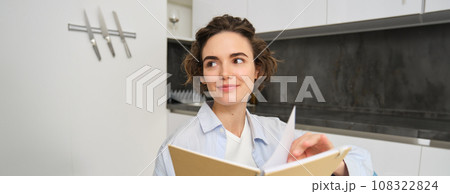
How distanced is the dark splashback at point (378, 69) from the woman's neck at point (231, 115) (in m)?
0.86

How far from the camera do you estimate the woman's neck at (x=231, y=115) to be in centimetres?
57

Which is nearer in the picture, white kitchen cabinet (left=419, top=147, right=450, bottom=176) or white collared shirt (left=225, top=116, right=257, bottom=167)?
white collared shirt (left=225, top=116, right=257, bottom=167)

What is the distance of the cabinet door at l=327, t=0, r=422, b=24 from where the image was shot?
2.91 ft

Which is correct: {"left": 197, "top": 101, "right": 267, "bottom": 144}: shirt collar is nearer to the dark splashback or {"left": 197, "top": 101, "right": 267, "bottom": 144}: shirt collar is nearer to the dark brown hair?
the dark brown hair

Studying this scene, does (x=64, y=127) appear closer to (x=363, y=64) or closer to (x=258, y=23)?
(x=258, y=23)

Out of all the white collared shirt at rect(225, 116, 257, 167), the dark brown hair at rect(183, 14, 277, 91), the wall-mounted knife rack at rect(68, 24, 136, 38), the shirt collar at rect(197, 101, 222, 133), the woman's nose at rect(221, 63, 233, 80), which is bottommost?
the white collared shirt at rect(225, 116, 257, 167)

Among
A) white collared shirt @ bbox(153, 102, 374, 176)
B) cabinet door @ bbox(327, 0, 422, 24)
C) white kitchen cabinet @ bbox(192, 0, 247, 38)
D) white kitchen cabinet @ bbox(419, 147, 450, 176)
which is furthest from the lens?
white kitchen cabinet @ bbox(192, 0, 247, 38)

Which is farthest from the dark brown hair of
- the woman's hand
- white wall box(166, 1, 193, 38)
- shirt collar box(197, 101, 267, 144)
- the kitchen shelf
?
white wall box(166, 1, 193, 38)

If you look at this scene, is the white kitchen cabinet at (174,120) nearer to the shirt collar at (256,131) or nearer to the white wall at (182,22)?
the white wall at (182,22)

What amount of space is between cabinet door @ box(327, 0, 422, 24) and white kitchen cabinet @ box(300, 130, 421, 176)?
433mm

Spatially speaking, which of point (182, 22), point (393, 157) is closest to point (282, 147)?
point (393, 157)

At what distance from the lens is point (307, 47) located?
1348 mm

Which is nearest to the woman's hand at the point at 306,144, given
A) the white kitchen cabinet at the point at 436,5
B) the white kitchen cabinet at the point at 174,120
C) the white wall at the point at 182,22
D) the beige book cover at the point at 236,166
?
the beige book cover at the point at 236,166

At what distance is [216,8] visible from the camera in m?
1.26
